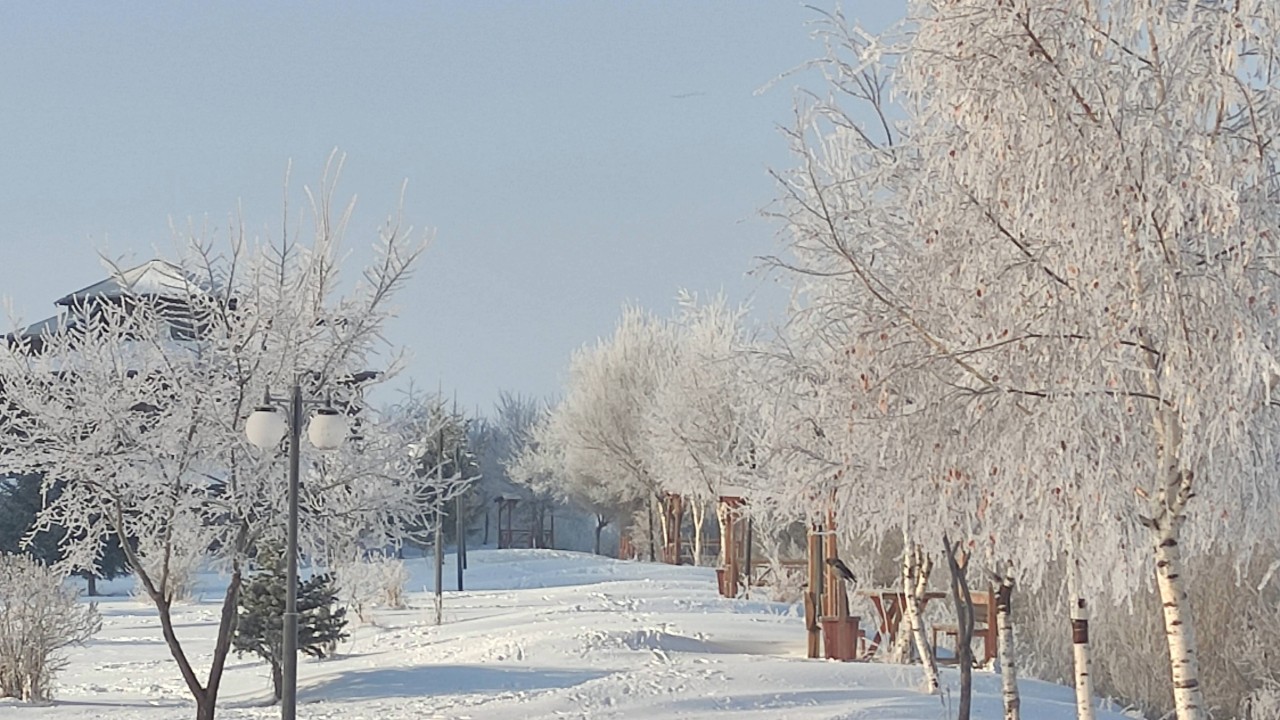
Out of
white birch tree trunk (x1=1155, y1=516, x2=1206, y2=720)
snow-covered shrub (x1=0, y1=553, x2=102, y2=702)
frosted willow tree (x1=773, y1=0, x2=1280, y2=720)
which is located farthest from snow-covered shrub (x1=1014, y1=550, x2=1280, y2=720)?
snow-covered shrub (x1=0, y1=553, x2=102, y2=702)

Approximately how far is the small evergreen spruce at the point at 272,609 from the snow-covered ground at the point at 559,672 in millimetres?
525

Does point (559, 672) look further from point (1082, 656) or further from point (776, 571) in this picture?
point (776, 571)

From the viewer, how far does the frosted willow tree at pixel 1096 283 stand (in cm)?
577

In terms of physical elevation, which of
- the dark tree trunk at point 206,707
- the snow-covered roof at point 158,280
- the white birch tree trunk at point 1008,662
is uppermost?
the snow-covered roof at point 158,280

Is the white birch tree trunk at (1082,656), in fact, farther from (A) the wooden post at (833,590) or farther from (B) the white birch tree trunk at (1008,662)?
(A) the wooden post at (833,590)

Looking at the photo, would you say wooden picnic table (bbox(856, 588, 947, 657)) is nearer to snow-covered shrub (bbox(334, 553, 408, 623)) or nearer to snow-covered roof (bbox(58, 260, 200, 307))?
snow-covered roof (bbox(58, 260, 200, 307))

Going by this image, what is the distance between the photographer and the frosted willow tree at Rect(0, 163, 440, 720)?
39.7 feet

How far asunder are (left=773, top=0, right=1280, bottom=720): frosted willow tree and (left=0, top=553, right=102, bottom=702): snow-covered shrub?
11698 mm

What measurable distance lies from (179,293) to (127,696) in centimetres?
556

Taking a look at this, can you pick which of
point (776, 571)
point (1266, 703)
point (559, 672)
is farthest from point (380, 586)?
point (1266, 703)

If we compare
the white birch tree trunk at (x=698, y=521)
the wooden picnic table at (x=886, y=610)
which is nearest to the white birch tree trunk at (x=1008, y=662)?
the wooden picnic table at (x=886, y=610)

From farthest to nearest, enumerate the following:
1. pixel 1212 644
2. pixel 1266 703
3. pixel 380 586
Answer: pixel 380 586 < pixel 1212 644 < pixel 1266 703

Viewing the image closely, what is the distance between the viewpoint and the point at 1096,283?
595cm

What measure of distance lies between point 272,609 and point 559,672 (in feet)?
12.4
